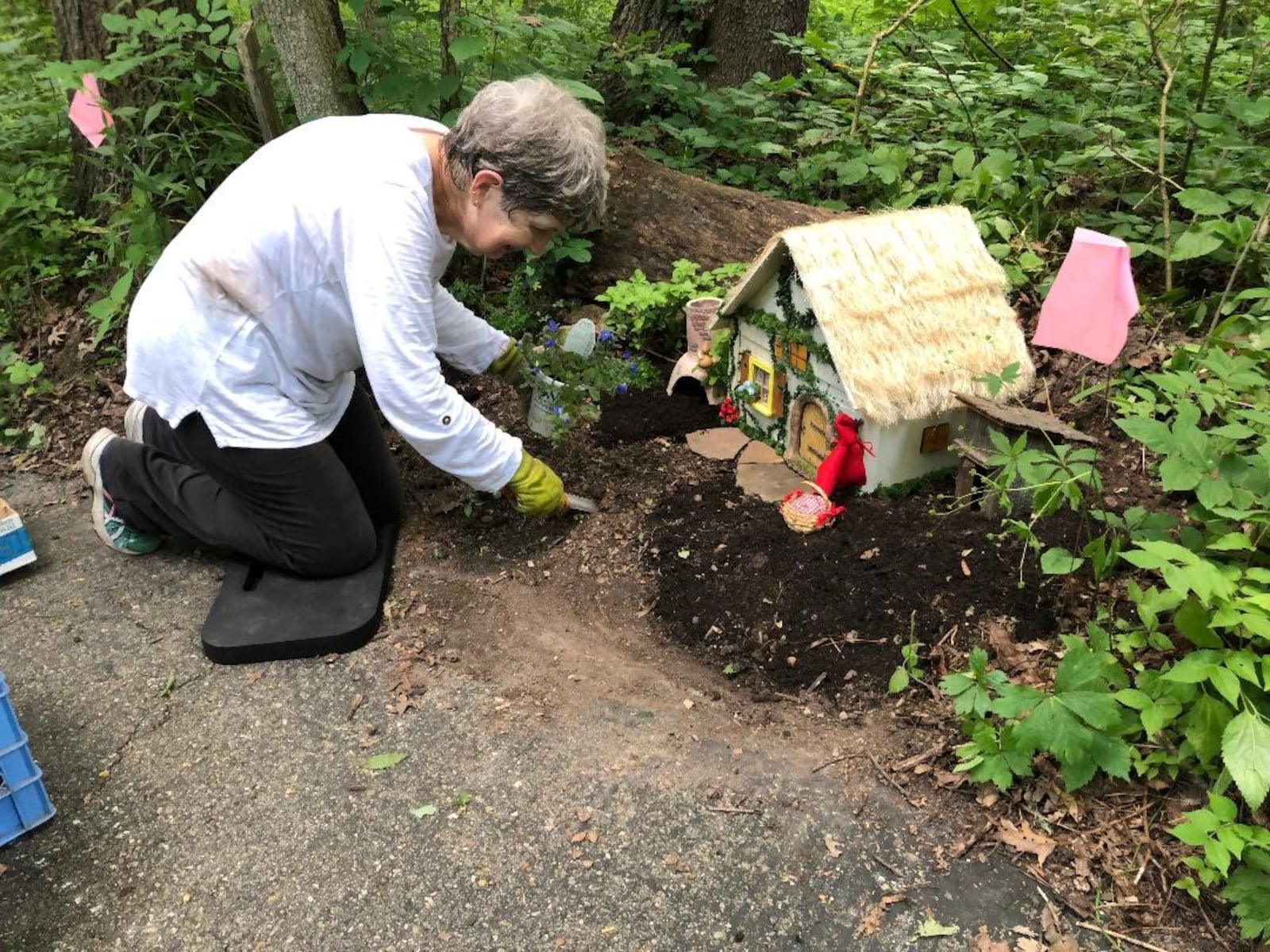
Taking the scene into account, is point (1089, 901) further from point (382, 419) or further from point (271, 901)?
point (382, 419)

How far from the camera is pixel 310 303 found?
103 inches

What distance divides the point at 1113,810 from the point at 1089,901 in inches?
8.9

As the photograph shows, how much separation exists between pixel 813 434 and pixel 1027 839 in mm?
1611

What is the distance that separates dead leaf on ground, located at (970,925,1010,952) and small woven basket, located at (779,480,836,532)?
1.35m

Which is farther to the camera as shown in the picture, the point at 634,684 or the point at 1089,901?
the point at 634,684

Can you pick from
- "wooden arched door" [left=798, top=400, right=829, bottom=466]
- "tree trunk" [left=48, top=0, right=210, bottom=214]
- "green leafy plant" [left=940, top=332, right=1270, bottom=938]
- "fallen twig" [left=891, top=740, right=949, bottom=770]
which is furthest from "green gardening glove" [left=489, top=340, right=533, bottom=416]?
"tree trunk" [left=48, top=0, right=210, bottom=214]

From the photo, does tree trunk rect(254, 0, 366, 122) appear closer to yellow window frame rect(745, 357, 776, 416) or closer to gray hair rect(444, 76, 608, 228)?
gray hair rect(444, 76, 608, 228)

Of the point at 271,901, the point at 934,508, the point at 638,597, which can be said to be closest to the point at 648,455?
the point at 638,597

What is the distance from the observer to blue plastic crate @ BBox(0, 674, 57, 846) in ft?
6.59

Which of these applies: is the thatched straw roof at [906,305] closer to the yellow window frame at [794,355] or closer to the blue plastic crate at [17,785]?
the yellow window frame at [794,355]

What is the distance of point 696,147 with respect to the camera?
5.29 metres

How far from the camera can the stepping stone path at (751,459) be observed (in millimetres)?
3242

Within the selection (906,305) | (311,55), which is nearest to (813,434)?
(906,305)

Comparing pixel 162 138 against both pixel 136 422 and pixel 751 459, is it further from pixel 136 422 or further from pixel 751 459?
pixel 751 459
